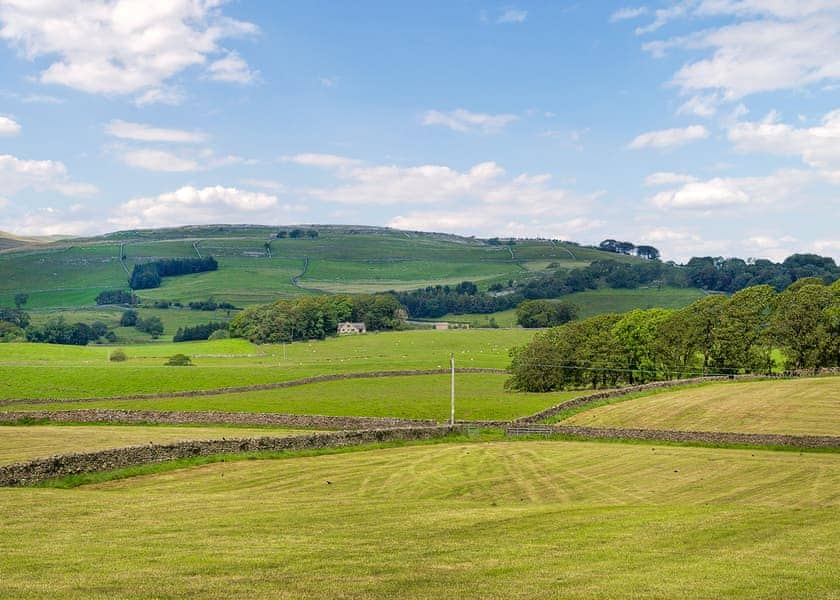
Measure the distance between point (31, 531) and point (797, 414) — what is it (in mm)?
45766

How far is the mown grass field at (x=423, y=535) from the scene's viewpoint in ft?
47.6

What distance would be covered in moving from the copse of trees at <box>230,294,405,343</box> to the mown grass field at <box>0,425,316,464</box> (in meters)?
91.8

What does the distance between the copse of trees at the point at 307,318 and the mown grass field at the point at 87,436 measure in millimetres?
91785

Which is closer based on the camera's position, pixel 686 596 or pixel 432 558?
pixel 686 596

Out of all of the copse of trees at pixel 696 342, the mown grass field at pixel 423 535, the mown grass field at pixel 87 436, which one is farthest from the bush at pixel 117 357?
the mown grass field at pixel 423 535

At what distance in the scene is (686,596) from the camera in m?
14.1

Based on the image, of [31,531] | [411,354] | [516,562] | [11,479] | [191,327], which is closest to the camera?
[516,562]

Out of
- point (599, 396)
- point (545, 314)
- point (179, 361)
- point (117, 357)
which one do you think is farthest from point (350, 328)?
point (599, 396)

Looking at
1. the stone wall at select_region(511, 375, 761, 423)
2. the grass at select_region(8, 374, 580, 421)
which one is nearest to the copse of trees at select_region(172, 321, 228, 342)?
the grass at select_region(8, 374, 580, 421)

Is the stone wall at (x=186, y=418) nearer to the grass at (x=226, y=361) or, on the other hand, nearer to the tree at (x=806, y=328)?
the grass at (x=226, y=361)

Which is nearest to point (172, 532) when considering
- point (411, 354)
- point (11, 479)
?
point (11, 479)

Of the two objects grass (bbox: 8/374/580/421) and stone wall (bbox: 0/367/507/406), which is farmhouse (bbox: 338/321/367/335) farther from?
grass (bbox: 8/374/580/421)

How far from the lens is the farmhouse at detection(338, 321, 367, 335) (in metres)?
161

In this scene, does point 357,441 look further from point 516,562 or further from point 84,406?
point 84,406
